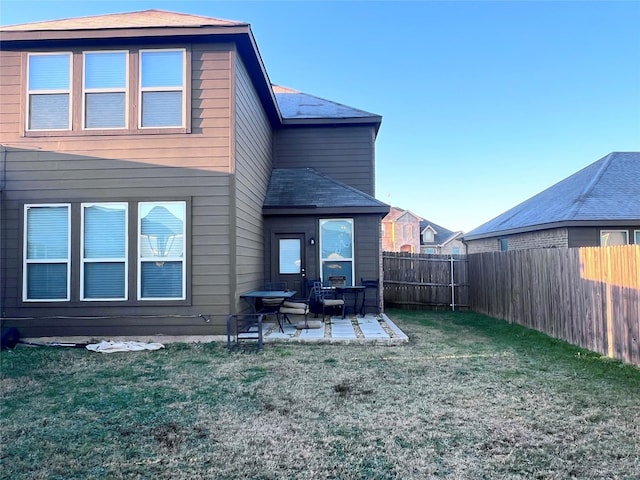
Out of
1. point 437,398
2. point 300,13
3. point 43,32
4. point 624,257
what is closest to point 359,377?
point 437,398

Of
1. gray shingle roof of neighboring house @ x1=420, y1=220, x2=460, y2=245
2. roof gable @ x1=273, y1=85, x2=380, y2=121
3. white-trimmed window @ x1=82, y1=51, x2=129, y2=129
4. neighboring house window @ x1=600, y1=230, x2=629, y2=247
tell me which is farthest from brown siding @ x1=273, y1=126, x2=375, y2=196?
gray shingle roof of neighboring house @ x1=420, y1=220, x2=460, y2=245

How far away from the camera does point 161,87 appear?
6.55m

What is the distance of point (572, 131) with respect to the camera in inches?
721

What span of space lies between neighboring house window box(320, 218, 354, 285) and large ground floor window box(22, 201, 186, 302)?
3685 millimetres

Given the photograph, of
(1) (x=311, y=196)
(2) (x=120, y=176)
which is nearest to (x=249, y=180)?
(1) (x=311, y=196)

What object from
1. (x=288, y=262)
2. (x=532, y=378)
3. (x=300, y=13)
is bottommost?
(x=532, y=378)

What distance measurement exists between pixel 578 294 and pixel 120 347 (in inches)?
277

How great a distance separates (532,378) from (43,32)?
8.66m

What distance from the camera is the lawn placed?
256 cm

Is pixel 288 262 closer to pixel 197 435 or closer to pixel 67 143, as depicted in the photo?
pixel 67 143

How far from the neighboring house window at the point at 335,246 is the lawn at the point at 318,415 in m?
3.65

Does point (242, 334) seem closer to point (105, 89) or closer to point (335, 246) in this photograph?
point (335, 246)

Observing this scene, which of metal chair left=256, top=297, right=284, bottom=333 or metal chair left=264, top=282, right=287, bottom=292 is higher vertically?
metal chair left=264, top=282, right=287, bottom=292

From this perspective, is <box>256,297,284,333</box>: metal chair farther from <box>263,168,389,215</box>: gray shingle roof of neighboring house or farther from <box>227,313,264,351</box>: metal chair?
<box>263,168,389,215</box>: gray shingle roof of neighboring house
